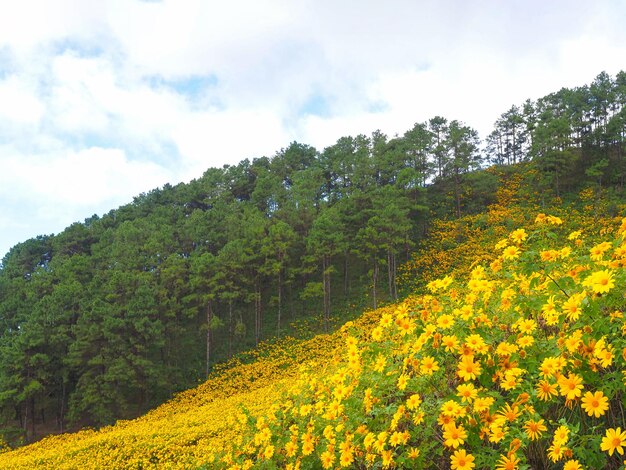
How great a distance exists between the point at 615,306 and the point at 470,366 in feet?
2.49

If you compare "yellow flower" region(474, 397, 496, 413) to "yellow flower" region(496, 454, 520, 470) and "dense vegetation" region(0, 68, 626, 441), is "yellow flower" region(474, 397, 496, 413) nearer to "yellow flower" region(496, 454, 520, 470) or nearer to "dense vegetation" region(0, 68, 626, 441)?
"yellow flower" region(496, 454, 520, 470)

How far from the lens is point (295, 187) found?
101 feet

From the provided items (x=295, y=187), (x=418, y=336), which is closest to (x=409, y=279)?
(x=295, y=187)

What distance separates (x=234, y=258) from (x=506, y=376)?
72.5 ft

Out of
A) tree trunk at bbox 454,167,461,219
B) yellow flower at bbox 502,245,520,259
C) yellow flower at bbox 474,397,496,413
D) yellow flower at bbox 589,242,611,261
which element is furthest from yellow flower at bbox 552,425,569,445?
tree trunk at bbox 454,167,461,219

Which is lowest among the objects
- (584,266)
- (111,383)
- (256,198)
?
(111,383)

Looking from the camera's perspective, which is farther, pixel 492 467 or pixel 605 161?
pixel 605 161

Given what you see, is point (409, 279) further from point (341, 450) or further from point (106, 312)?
point (341, 450)

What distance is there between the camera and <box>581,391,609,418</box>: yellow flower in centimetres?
185

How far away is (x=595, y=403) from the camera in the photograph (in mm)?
1877

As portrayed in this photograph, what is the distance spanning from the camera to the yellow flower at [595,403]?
1849mm

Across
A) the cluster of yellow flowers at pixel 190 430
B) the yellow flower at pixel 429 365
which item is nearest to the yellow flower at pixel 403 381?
the yellow flower at pixel 429 365

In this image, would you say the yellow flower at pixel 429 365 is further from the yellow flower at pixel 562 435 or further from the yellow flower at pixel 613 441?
the yellow flower at pixel 613 441

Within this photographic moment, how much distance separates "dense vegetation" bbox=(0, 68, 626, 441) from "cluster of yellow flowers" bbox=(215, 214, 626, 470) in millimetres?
18311
